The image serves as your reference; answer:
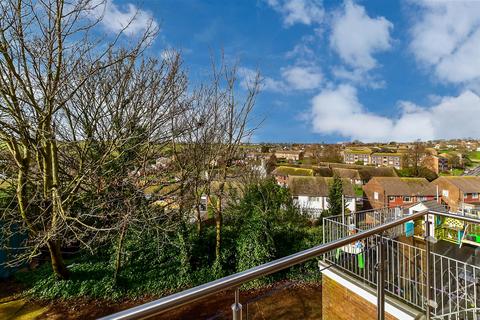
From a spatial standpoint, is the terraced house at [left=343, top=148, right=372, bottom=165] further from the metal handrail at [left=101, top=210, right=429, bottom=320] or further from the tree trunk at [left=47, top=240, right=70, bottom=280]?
the metal handrail at [left=101, top=210, right=429, bottom=320]

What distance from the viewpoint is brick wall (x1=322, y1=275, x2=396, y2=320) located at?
13.5 feet

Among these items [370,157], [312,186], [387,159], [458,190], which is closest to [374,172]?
[387,159]

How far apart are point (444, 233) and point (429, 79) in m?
10.4

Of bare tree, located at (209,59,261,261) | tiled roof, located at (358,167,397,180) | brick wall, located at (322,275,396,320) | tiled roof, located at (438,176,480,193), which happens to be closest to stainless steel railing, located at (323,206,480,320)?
brick wall, located at (322,275,396,320)

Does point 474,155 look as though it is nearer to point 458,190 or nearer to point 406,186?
point 458,190

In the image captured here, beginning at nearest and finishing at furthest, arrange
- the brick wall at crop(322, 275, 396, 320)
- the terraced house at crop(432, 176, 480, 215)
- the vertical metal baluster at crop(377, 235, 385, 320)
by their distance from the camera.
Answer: the vertical metal baluster at crop(377, 235, 385, 320) < the brick wall at crop(322, 275, 396, 320) < the terraced house at crop(432, 176, 480, 215)

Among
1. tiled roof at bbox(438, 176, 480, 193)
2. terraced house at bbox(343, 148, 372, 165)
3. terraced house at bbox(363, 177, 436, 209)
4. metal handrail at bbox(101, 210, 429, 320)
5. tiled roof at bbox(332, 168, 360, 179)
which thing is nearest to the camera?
metal handrail at bbox(101, 210, 429, 320)

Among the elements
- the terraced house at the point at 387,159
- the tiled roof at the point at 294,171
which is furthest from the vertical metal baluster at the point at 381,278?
the terraced house at the point at 387,159

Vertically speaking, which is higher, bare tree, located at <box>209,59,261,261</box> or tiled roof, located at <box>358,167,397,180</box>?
bare tree, located at <box>209,59,261,261</box>

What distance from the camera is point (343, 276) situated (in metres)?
4.38

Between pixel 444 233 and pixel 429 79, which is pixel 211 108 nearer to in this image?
pixel 444 233

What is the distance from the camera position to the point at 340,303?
180 inches

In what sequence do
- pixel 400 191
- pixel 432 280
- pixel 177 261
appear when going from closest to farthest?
pixel 432 280 < pixel 177 261 < pixel 400 191

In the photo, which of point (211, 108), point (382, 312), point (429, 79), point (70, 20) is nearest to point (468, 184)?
point (429, 79)
